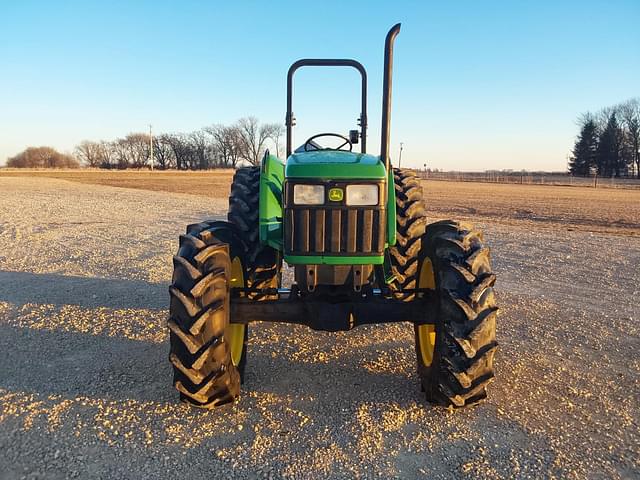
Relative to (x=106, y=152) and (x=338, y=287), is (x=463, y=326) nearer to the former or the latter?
(x=338, y=287)

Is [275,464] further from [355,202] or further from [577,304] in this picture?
[577,304]

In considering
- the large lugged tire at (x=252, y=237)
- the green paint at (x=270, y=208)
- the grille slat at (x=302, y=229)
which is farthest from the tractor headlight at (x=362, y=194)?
the large lugged tire at (x=252, y=237)

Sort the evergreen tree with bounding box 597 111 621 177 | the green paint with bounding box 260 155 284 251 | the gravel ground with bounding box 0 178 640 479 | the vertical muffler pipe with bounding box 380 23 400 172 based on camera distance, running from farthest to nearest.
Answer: the evergreen tree with bounding box 597 111 621 177 → the green paint with bounding box 260 155 284 251 → the vertical muffler pipe with bounding box 380 23 400 172 → the gravel ground with bounding box 0 178 640 479

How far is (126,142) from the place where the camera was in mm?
88812

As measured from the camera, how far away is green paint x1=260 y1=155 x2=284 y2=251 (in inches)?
151

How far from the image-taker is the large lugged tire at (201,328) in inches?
118

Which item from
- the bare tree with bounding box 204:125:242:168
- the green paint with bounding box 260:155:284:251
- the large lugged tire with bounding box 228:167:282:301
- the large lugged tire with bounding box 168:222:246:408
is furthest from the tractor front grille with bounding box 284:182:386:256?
the bare tree with bounding box 204:125:242:168

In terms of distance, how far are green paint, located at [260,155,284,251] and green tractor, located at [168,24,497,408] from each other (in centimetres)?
6

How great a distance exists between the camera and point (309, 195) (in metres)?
3.23

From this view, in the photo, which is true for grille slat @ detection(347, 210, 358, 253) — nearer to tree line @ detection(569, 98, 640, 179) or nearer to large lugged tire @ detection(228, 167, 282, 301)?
large lugged tire @ detection(228, 167, 282, 301)

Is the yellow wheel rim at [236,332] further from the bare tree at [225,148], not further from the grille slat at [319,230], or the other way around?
the bare tree at [225,148]

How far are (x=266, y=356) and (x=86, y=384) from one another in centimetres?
141

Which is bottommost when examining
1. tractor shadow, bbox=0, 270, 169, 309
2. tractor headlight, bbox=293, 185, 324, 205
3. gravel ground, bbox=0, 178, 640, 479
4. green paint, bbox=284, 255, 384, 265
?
gravel ground, bbox=0, 178, 640, 479

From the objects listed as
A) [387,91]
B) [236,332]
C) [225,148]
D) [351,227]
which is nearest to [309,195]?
[351,227]
